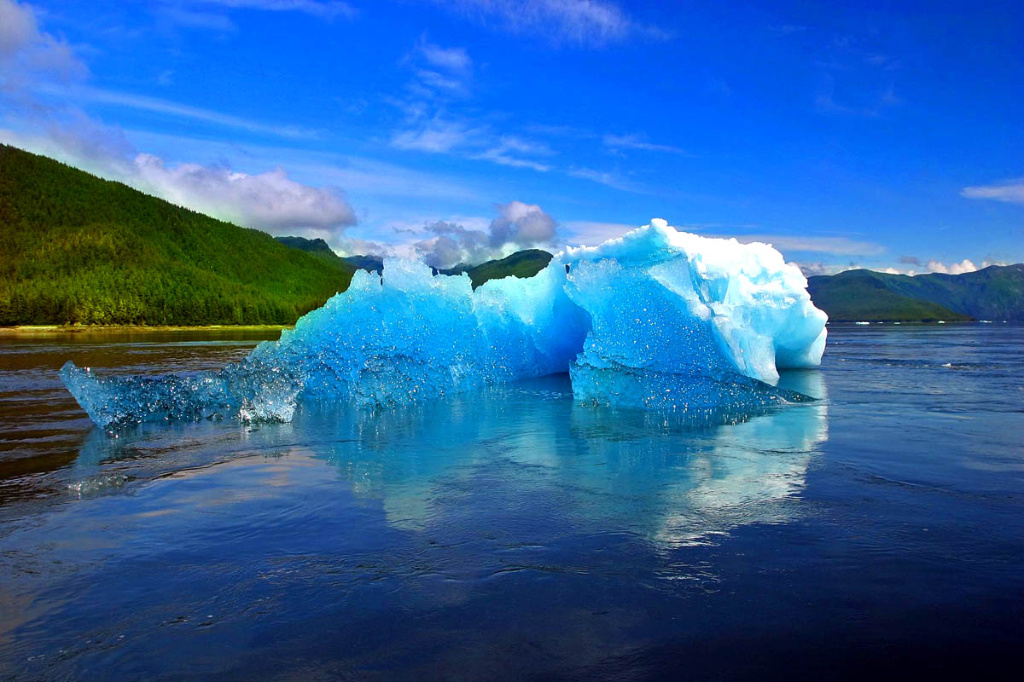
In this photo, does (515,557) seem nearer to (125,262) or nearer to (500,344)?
(500,344)

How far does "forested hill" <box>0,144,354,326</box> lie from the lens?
78.9m

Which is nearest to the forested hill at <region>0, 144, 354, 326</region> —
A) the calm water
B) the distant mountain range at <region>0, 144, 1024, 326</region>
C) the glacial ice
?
the distant mountain range at <region>0, 144, 1024, 326</region>

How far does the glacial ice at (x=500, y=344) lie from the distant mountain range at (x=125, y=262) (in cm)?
4035

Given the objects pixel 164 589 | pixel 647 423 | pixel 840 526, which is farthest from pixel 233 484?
pixel 647 423

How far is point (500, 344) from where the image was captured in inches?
524

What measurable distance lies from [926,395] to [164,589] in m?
11.6

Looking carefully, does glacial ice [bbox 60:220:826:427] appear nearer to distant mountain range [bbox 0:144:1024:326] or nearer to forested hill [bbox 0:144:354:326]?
distant mountain range [bbox 0:144:1024:326]

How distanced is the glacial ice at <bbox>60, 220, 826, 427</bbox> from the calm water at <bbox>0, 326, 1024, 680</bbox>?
1895mm

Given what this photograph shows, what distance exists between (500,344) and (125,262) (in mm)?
109780

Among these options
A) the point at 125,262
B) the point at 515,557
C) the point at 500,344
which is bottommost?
the point at 515,557

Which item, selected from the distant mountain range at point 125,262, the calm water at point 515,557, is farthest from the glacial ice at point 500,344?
the distant mountain range at point 125,262

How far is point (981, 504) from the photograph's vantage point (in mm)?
4562

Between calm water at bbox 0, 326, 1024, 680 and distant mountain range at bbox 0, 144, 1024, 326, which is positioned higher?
distant mountain range at bbox 0, 144, 1024, 326

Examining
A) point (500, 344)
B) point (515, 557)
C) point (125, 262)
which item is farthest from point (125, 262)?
point (515, 557)
